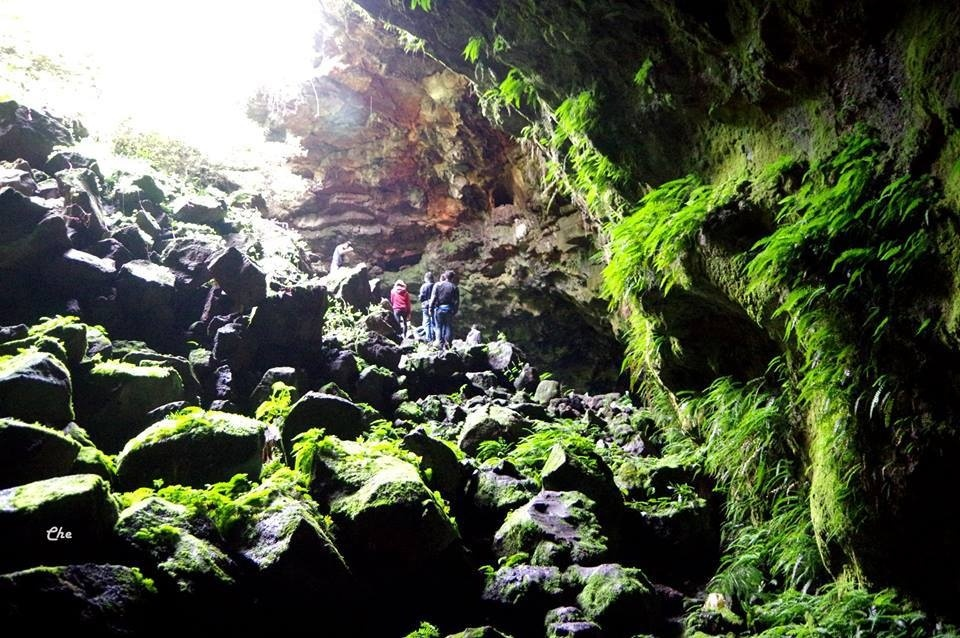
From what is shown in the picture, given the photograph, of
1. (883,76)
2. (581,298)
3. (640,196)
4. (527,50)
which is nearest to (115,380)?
(527,50)

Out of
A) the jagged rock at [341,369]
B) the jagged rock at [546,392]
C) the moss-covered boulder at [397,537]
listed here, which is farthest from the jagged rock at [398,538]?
the jagged rock at [546,392]

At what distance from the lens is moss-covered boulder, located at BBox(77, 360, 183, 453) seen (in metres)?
6.26

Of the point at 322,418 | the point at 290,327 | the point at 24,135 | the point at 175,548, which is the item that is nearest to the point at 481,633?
the point at 175,548

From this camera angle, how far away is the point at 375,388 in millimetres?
9234

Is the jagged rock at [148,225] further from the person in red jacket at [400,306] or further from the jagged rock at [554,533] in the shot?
the jagged rock at [554,533]

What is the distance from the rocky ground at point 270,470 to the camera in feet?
11.8

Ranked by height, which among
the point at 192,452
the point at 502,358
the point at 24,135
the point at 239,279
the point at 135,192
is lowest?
the point at 192,452

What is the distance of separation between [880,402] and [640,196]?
411 centimetres

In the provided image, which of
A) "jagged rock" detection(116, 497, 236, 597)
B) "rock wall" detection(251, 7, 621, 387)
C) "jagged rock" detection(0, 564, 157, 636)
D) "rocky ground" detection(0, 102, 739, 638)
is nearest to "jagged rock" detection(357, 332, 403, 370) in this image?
"rocky ground" detection(0, 102, 739, 638)

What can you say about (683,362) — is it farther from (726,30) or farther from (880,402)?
(726,30)

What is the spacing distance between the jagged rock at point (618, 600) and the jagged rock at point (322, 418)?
3.15 metres

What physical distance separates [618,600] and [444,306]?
32.8ft

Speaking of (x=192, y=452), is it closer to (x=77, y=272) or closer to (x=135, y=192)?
(x=77, y=272)

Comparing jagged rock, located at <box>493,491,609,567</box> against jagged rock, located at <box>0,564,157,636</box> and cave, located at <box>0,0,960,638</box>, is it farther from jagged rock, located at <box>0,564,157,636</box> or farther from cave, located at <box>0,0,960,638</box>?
jagged rock, located at <box>0,564,157,636</box>
